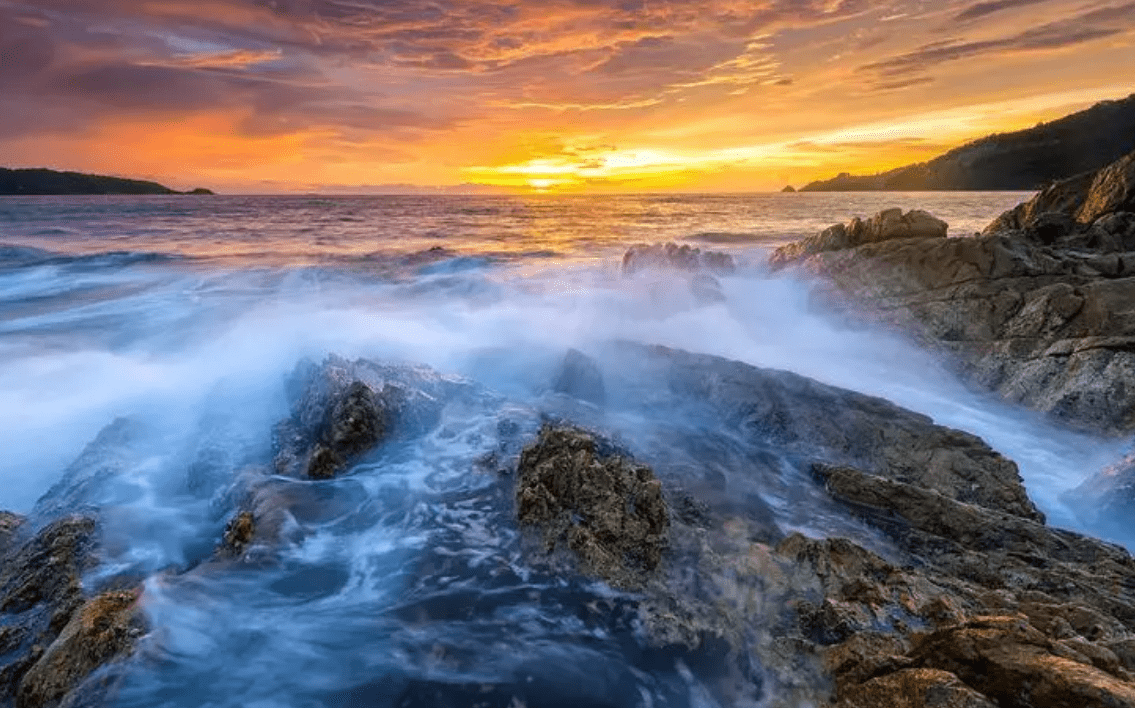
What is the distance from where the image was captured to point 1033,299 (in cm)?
1256

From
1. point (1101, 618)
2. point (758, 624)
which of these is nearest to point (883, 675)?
point (758, 624)

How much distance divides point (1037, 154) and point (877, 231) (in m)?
163

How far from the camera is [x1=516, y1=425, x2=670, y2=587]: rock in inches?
233

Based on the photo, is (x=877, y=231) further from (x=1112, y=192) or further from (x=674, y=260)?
(x=674, y=260)

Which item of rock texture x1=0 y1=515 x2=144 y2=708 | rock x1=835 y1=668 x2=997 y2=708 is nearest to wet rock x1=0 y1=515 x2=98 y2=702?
rock texture x1=0 y1=515 x2=144 y2=708

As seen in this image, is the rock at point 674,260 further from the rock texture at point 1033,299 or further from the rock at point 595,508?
the rock at point 595,508

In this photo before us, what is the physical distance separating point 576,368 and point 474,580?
6056 mm

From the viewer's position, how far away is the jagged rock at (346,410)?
8562mm

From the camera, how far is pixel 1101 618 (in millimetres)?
4477

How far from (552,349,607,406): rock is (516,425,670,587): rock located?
4.00 m

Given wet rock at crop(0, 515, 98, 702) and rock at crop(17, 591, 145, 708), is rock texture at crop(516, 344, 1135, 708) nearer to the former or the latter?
rock at crop(17, 591, 145, 708)

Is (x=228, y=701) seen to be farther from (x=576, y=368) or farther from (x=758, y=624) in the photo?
(x=576, y=368)

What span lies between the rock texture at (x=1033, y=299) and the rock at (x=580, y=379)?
795cm

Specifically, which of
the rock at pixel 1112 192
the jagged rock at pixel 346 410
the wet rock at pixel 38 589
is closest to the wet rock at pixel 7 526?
the wet rock at pixel 38 589
